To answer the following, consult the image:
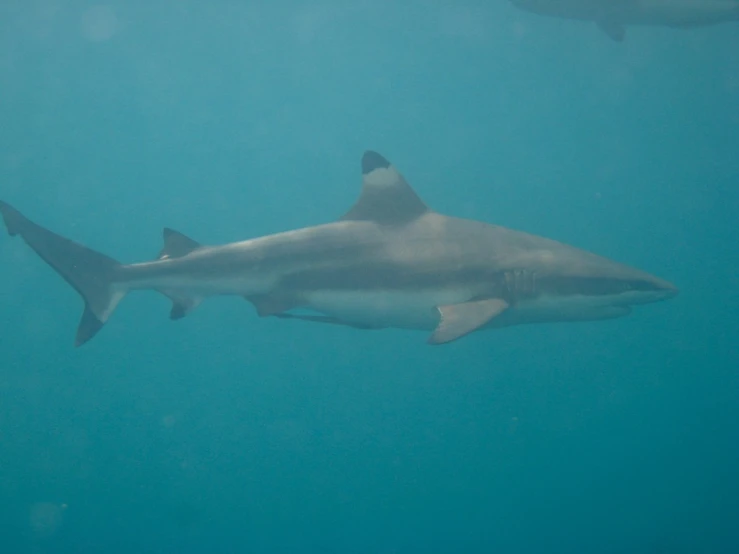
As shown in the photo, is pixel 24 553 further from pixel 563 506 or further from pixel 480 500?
pixel 563 506

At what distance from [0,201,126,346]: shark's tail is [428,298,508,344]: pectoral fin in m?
4.26

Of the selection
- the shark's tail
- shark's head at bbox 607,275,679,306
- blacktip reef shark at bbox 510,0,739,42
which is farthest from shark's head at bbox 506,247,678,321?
blacktip reef shark at bbox 510,0,739,42

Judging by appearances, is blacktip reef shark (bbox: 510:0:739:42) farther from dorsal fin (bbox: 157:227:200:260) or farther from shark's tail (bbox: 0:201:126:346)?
shark's tail (bbox: 0:201:126:346)

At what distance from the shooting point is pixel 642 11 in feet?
46.9

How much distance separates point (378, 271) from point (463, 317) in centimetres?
137

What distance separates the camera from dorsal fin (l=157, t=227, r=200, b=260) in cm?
755

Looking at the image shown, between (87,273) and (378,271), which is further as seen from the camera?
(87,273)

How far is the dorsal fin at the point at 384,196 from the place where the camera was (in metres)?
7.50

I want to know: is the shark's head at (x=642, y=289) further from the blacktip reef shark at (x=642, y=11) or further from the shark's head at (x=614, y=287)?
the blacktip reef shark at (x=642, y=11)

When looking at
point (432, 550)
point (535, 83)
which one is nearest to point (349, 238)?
point (432, 550)

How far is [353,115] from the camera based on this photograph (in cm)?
6538

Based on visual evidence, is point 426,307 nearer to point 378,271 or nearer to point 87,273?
point 378,271

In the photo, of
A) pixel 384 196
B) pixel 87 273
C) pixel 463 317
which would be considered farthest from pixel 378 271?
pixel 87 273

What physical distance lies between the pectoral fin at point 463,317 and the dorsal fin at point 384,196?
5.09ft
